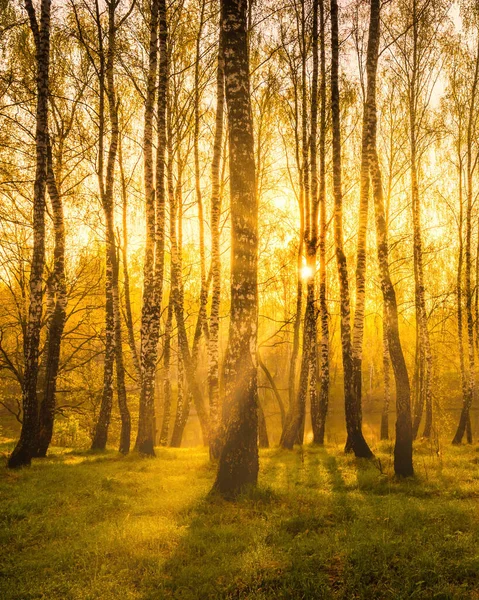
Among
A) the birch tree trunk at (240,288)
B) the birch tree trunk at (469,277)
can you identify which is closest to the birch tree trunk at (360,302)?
the birch tree trunk at (240,288)

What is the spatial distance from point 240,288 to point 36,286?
549 centimetres

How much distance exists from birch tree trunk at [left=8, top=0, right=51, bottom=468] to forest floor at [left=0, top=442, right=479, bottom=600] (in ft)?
2.80

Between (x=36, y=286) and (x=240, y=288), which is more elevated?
(x=36, y=286)

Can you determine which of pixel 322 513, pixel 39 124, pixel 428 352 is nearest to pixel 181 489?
pixel 322 513

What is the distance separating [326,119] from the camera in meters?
16.5

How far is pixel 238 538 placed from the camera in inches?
221

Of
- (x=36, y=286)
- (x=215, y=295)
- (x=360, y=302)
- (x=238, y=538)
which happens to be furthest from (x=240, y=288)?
(x=360, y=302)

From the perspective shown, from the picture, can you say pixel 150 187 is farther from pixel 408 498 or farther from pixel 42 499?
pixel 408 498

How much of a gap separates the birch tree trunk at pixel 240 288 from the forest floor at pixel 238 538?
1.95 feet

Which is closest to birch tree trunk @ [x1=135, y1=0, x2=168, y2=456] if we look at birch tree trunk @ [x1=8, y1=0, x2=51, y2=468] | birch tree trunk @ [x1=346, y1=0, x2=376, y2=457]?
birch tree trunk @ [x1=8, y1=0, x2=51, y2=468]

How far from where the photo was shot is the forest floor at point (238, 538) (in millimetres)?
4355

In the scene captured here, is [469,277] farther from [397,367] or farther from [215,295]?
[215,295]

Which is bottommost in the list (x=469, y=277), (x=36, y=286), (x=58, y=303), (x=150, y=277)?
(x=58, y=303)

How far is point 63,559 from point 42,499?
2888 mm
